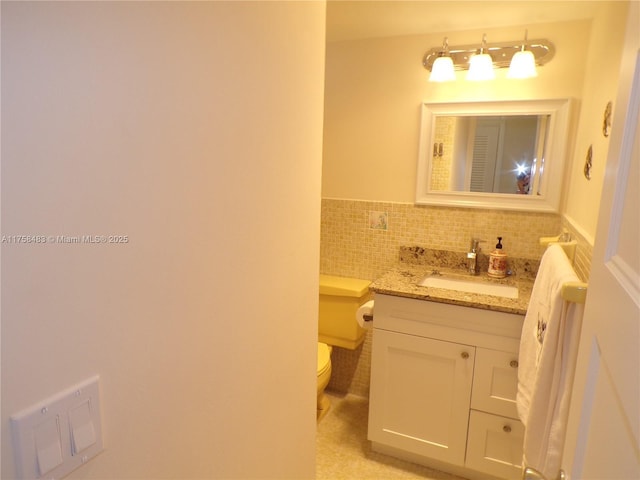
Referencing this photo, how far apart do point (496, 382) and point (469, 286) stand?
19.7 inches

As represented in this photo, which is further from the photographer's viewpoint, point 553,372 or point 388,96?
point 388,96

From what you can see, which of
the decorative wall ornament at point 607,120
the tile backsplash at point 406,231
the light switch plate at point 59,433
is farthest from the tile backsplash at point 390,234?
the light switch plate at point 59,433

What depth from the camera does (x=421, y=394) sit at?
1.92 m

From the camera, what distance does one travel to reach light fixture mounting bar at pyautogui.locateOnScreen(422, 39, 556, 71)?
191 centimetres

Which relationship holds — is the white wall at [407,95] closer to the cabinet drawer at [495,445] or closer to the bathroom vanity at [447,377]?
the bathroom vanity at [447,377]

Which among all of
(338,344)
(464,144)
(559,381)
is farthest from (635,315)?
(338,344)

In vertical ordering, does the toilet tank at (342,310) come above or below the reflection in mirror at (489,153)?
below

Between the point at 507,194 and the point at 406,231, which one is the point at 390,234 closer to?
the point at 406,231

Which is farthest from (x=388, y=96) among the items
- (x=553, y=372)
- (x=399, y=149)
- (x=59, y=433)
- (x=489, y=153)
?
(x=59, y=433)

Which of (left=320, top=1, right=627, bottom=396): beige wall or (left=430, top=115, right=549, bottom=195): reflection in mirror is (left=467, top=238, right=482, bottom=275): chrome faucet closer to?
(left=320, top=1, right=627, bottom=396): beige wall

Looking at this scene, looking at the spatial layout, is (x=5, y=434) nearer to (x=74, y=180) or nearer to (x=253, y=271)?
(x=74, y=180)

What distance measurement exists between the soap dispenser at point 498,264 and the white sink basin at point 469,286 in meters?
0.07

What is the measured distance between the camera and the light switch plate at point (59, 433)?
449mm

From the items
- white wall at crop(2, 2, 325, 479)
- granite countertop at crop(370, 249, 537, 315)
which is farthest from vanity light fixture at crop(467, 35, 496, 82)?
white wall at crop(2, 2, 325, 479)
